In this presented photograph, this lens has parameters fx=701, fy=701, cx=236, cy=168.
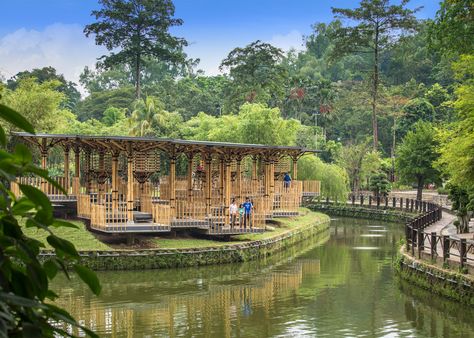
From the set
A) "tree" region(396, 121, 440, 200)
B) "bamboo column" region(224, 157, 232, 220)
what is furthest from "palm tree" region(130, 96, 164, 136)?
"bamboo column" region(224, 157, 232, 220)

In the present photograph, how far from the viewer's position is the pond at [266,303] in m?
15.9

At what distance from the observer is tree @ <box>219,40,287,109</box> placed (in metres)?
69.9

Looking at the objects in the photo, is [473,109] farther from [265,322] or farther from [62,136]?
[62,136]

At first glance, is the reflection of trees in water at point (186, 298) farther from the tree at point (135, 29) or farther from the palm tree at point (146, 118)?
the tree at point (135, 29)

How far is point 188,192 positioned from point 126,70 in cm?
9504

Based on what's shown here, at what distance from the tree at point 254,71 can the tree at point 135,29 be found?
1020cm

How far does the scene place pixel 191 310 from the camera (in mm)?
17781

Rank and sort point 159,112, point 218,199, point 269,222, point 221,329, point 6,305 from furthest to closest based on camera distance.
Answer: point 159,112 → point 269,222 → point 218,199 → point 221,329 → point 6,305

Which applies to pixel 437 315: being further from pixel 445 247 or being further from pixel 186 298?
pixel 186 298

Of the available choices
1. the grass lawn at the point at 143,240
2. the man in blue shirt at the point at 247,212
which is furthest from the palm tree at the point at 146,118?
the man in blue shirt at the point at 247,212

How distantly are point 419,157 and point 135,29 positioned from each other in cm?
2713

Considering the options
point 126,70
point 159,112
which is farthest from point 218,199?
point 126,70

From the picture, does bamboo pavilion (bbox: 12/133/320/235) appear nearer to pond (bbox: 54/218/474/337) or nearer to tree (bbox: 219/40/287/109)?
pond (bbox: 54/218/474/337)

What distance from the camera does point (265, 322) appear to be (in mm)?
16531
